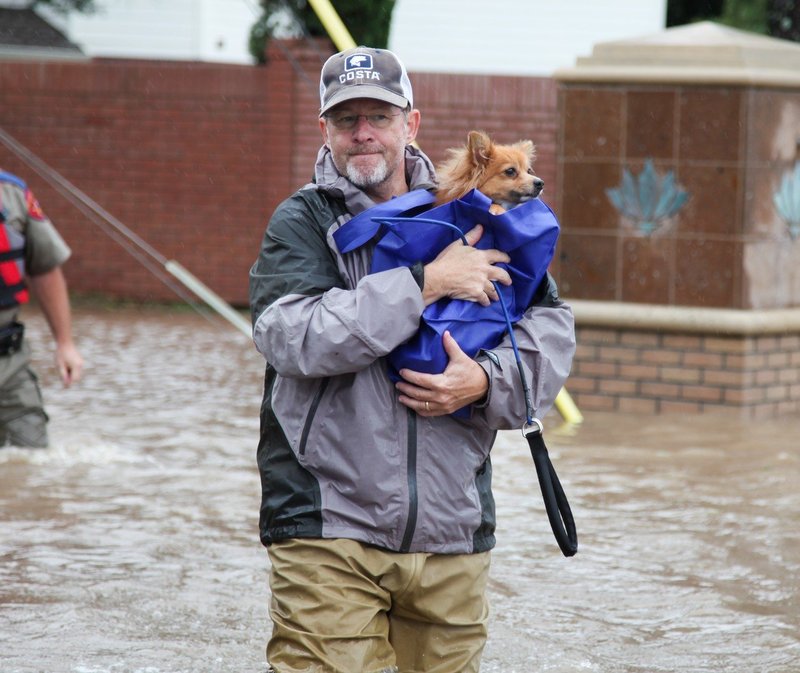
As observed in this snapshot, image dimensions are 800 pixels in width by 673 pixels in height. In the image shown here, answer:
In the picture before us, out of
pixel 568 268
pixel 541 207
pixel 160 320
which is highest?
pixel 541 207

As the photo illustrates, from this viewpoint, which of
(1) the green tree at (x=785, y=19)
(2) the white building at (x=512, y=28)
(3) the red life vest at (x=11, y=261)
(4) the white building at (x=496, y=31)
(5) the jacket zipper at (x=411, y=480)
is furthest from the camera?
(2) the white building at (x=512, y=28)

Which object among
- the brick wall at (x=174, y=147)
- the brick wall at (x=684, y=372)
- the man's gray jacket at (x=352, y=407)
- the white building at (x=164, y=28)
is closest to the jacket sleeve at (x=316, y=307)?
the man's gray jacket at (x=352, y=407)

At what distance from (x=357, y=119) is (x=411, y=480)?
0.93 metres

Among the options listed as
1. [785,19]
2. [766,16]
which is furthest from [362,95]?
[766,16]

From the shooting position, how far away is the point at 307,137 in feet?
53.7

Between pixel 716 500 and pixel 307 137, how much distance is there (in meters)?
9.53

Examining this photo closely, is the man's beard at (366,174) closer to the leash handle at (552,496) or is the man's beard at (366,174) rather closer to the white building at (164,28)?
the leash handle at (552,496)

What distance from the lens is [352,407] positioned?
147 inches

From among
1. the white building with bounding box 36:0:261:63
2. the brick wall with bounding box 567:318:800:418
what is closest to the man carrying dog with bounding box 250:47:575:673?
the brick wall with bounding box 567:318:800:418

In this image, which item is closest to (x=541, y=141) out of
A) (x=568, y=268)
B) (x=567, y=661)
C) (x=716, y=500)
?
(x=568, y=268)

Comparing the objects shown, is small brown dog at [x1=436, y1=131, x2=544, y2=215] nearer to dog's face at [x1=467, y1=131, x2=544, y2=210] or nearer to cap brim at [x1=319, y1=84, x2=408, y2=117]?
dog's face at [x1=467, y1=131, x2=544, y2=210]

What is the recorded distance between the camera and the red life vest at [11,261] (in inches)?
280

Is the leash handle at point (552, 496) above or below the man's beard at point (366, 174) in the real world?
below

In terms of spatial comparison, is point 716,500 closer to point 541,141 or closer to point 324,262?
point 324,262
